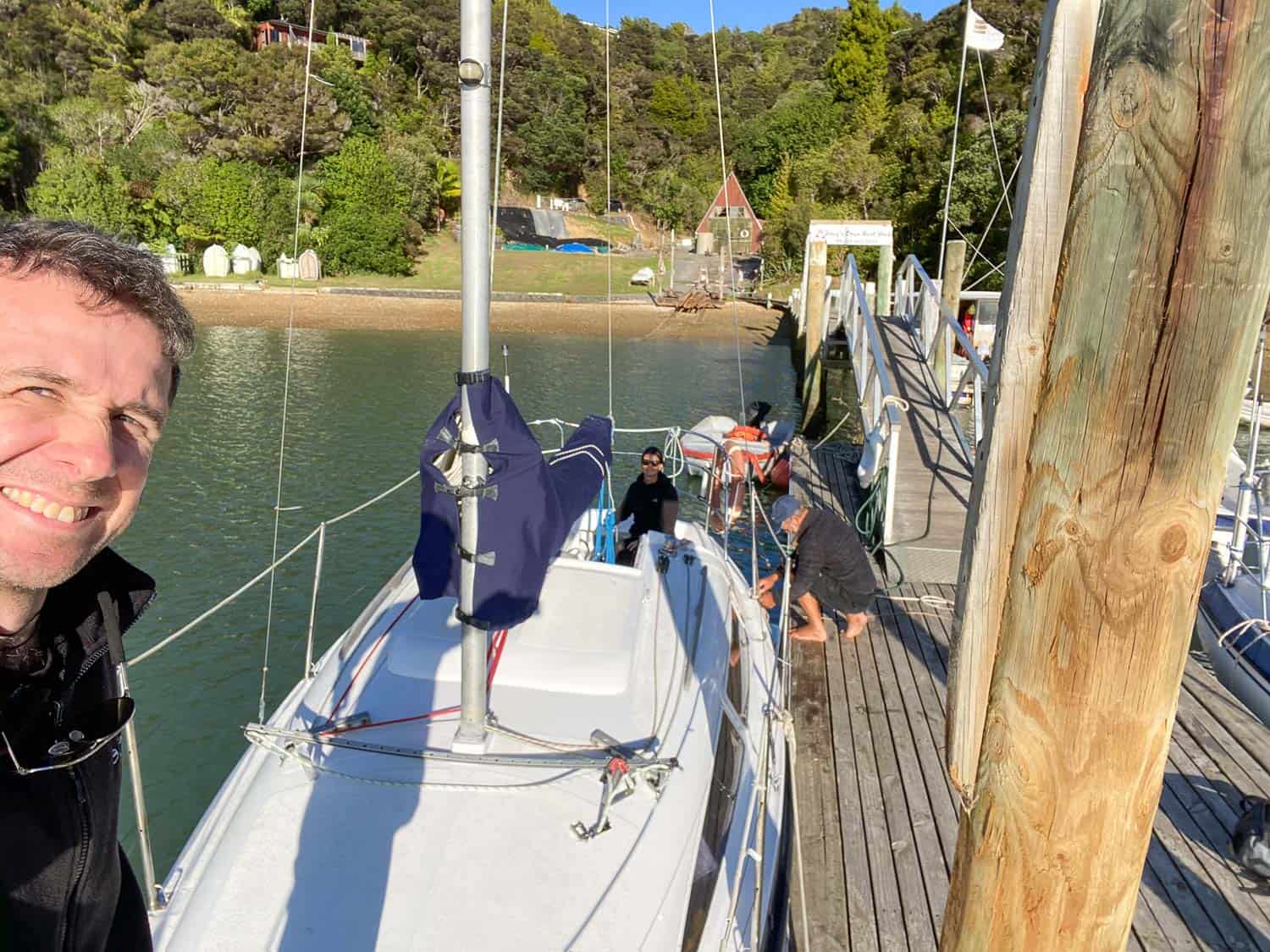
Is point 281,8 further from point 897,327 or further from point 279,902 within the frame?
point 279,902

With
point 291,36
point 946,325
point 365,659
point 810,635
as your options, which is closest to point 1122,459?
point 365,659

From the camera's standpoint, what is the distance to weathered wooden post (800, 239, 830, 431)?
732 inches

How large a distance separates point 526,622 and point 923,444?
748cm

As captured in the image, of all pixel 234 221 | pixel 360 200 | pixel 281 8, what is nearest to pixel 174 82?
pixel 234 221

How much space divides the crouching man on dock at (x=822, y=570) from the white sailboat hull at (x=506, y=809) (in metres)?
1.57

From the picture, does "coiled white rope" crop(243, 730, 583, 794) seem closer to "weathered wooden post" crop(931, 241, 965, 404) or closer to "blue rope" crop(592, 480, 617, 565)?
"blue rope" crop(592, 480, 617, 565)

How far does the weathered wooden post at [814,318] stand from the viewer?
18.6 m

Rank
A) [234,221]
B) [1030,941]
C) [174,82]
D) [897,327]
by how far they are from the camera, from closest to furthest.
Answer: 1. [1030,941]
2. [897,327]
3. [234,221]
4. [174,82]

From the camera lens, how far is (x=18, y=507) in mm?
1116

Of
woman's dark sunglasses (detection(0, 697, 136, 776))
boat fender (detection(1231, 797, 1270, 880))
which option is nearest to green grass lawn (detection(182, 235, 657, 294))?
boat fender (detection(1231, 797, 1270, 880))

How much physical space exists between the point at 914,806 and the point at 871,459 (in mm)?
5486

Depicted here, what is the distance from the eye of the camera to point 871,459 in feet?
31.4

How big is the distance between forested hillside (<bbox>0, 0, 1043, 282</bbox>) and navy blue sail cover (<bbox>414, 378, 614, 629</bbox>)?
93.2 feet

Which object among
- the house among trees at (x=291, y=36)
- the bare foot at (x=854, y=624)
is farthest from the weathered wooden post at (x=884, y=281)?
the house among trees at (x=291, y=36)
